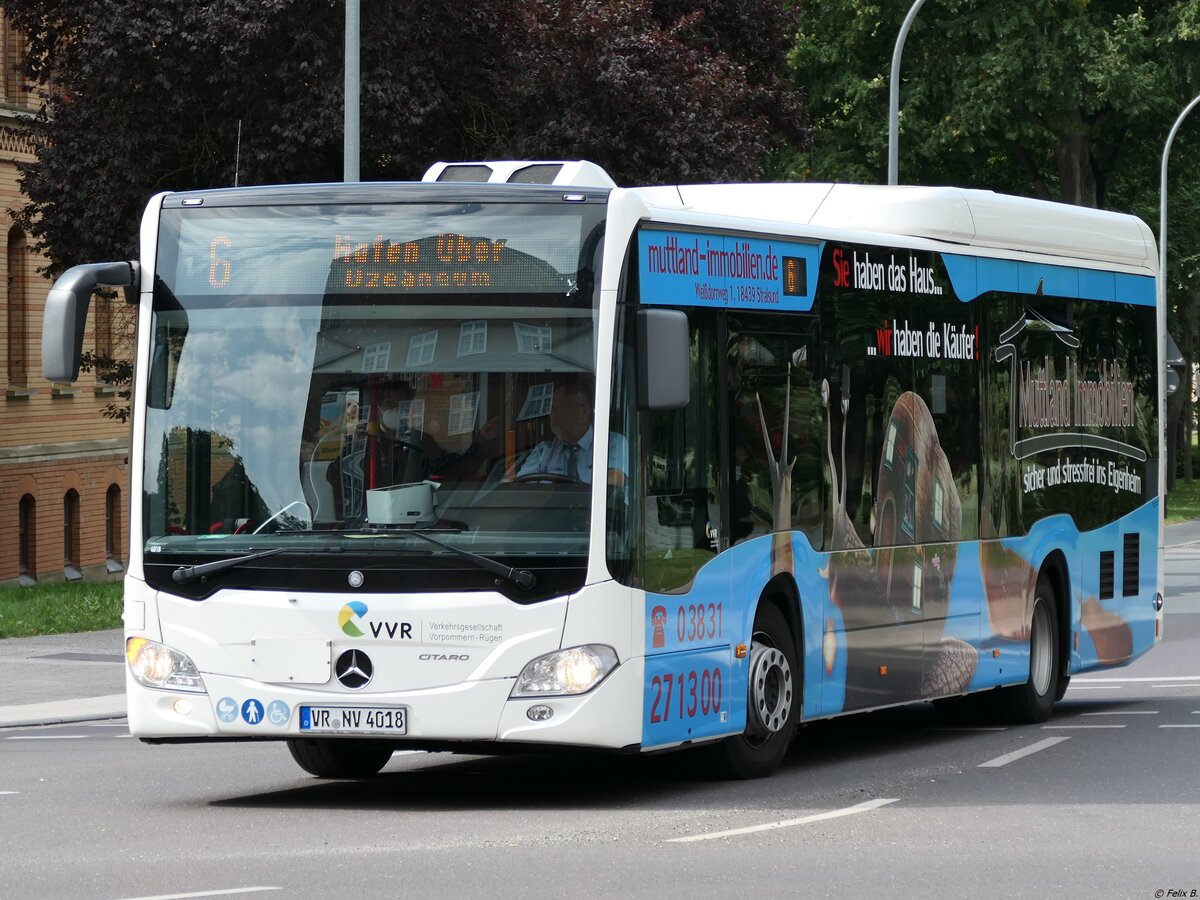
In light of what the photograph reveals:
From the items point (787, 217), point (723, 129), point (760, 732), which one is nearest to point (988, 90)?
point (723, 129)

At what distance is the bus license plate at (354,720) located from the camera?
1027cm

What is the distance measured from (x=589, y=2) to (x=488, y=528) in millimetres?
19692

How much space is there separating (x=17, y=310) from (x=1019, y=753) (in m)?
31.1

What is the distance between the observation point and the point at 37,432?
137ft

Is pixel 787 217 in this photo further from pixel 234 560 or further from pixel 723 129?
pixel 723 129

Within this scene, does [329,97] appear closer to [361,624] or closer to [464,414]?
[464,414]

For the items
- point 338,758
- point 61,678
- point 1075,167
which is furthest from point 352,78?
point 1075,167

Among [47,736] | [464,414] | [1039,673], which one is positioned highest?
[464,414]

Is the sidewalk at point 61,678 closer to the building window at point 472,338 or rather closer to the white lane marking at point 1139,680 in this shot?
the building window at point 472,338

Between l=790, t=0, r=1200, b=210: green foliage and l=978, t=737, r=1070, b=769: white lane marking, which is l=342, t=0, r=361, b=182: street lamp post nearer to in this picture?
l=978, t=737, r=1070, b=769: white lane marking

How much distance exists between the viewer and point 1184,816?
1043cm

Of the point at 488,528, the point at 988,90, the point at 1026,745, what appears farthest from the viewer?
the point at 988,90

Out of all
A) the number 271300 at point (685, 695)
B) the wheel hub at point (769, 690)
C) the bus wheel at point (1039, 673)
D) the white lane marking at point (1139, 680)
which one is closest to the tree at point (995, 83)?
the white lane marking at point (1139, 680)

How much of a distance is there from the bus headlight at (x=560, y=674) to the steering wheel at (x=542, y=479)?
72 centimetres
